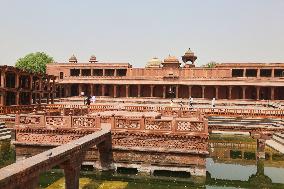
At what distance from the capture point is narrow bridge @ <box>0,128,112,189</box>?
9.01 metres

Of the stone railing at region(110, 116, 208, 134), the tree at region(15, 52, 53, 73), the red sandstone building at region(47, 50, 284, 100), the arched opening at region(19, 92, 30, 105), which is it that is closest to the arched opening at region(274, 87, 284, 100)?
the red sandstone building at region(47, 50, 284, 100)

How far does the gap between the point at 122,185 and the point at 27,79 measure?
103 ft

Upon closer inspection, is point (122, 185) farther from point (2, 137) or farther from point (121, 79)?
point (121, 79)

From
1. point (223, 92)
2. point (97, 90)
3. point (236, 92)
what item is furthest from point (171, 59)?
point (97, 90)

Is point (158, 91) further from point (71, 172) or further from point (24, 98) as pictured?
point (71, 172)

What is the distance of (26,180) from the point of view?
9523 millimetres

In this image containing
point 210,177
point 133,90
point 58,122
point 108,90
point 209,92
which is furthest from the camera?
point 108,90

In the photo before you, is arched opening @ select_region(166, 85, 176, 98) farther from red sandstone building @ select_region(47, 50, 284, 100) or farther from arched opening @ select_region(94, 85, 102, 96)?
arched opening @ select_region(94, 85, 102, 96)

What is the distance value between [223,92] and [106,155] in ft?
126

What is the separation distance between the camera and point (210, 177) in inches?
722

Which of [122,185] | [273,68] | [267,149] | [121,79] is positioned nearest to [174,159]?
[122,185]

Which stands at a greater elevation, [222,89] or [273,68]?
A: [273,68]

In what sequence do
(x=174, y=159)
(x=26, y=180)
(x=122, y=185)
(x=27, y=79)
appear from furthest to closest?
(x=27, y=79) < (x=174, y=159) < (x=122, y=185) < (x=26, y=180)

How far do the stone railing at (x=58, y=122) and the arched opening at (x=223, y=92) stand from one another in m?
37.7
